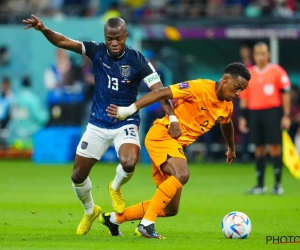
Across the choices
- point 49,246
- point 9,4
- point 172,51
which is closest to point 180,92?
point 49,246

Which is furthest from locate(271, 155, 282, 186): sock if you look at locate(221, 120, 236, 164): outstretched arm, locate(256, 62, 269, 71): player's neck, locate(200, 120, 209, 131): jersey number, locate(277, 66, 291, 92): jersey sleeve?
locate(200, 120, 209, 131): jersey number

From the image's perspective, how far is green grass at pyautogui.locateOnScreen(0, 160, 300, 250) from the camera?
9906 mm

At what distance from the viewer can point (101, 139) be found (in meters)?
11.0

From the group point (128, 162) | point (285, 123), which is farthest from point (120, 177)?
point (285, 123)

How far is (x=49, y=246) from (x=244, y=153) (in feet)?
47.6

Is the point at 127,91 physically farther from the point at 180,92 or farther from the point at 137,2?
the point at 137,2

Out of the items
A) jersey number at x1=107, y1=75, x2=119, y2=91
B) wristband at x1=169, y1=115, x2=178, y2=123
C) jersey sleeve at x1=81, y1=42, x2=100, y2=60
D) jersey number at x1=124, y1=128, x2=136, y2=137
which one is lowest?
jersey number at x1=124, y1=128, x2=136, y2=137

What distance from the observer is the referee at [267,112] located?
55.0 feet

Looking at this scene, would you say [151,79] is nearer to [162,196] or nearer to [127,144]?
[127,144]

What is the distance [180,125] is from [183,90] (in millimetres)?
507

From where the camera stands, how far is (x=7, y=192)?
16.9 metres

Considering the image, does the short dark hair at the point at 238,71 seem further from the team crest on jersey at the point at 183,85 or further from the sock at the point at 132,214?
the sock at the point at 132,214

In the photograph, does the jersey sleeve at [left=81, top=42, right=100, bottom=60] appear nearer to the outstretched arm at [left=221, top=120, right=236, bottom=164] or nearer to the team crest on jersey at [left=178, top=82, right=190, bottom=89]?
the team crest on jersey at [left=178, top=82, right=190, bottom=89]

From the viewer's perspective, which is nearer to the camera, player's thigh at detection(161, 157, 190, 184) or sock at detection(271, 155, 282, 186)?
player's thigh at detection(161, 157, 190, 184)
